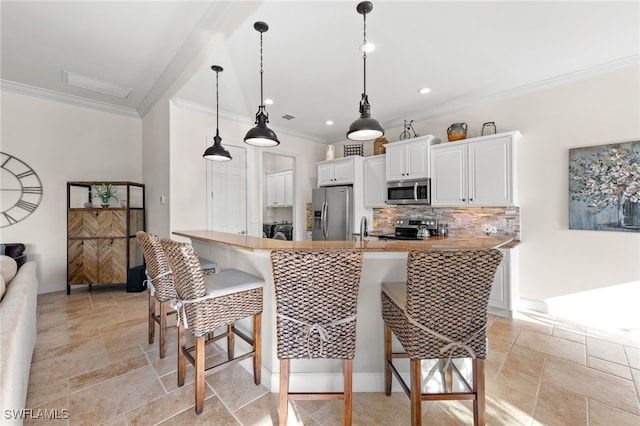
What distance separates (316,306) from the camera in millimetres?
1394

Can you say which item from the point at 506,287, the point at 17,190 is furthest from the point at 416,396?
the point at 17,190

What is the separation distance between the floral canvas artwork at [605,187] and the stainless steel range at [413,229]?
152cm

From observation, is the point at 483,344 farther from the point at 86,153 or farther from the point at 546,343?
the point at 86,153

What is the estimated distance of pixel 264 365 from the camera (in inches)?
75.5

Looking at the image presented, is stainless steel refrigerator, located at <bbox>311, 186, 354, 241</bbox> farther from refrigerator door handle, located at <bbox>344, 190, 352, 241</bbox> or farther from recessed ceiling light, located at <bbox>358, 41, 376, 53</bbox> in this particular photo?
recessed ceiling light, located at <bbox>358, 41, 376, 53</bbox>

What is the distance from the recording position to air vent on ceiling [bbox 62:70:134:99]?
3420 mm

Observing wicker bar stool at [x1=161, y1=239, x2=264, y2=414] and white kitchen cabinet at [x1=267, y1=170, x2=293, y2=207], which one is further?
white kitchen cabinet at [x1=267, y1=170, x2=293, y2=207]

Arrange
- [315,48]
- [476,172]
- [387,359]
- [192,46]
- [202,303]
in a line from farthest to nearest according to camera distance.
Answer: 1. [476,172]
2. [192,46]
3. [315,48]
4. [387,359]
5. [202,303]

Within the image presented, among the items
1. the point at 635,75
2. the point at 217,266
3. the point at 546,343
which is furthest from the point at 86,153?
the point at 635,75

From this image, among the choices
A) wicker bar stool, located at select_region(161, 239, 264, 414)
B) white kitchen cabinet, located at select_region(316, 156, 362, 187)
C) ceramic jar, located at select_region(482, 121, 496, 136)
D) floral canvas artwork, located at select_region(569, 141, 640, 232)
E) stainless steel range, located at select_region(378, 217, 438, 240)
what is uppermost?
ceramic jar, located at select_region(482, 121, 496, 136)

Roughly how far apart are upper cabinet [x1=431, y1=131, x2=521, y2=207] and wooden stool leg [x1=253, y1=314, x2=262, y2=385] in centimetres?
298

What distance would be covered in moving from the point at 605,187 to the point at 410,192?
204cm

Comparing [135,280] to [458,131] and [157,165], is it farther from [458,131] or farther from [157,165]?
[458,131]

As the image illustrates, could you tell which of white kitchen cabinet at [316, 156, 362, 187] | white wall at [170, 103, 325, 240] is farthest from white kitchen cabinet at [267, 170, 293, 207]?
white wall at [170, 103, 325, 240]
